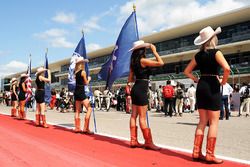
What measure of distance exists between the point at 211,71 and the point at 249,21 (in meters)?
40.8

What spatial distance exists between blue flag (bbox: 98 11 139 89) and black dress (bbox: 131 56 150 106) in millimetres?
1357

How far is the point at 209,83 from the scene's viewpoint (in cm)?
570

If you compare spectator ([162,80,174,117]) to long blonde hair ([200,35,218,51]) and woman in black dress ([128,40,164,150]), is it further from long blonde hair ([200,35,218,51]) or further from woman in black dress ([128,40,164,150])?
long blonde hair ([200,35,218,51])

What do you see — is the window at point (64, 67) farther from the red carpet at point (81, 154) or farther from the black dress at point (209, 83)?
the black dress at point (209, 83)

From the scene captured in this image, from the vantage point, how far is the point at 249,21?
1718 inches

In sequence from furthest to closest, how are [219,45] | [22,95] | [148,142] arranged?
[219,45]
[22,95]
[148,142]

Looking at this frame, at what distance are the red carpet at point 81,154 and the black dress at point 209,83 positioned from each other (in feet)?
2.92

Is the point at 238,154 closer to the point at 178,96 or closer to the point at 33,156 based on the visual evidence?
the point at 33,156

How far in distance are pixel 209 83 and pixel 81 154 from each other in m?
2.34

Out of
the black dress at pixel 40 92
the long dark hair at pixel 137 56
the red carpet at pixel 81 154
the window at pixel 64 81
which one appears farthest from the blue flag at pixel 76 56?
the window at pixel 64 81

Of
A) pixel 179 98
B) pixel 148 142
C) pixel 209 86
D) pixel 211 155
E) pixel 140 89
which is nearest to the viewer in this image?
pixel 211 155

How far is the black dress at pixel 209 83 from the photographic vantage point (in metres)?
5.64

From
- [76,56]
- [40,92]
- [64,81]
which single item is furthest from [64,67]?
[76,56]

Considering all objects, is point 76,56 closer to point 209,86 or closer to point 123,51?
point 123,51
